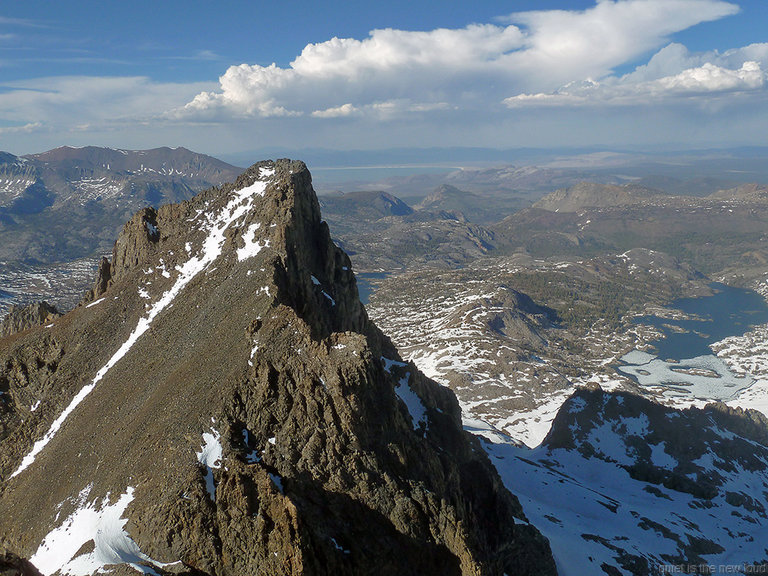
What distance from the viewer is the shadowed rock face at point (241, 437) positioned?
40375mm

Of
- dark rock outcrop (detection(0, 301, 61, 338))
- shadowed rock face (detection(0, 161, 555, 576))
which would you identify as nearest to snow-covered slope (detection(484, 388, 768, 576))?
Result: shadowed rock face (detection(0, 161, 555, 576))

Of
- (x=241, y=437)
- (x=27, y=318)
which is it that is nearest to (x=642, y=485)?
(x=241, y=437)

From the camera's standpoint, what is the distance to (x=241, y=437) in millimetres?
47562

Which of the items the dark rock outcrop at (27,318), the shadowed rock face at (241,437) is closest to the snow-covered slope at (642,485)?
the shadowed rock face at (241,437)

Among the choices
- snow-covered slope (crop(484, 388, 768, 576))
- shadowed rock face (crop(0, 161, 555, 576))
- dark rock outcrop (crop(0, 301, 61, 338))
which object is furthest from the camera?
dark rock outcrop (crop(0, 301, 61, 338))

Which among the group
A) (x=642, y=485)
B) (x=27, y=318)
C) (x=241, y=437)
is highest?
(x=27, y=318)

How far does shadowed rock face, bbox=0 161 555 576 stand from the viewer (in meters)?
40.4

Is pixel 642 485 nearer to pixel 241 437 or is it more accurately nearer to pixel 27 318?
pixel 241 437

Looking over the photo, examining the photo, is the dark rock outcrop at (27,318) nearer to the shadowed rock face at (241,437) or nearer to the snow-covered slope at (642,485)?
the shadowed rock face at (241,437)

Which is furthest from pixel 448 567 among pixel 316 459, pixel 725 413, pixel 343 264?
A: pixel 725 413

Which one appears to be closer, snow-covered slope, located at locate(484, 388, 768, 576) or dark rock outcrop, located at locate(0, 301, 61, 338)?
snow-covered slope, located at locate(484, 388, 768, 576)

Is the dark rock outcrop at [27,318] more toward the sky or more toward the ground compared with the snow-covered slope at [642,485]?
more toward the sky

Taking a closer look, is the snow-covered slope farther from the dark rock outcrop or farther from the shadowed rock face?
the dark rock outcrop

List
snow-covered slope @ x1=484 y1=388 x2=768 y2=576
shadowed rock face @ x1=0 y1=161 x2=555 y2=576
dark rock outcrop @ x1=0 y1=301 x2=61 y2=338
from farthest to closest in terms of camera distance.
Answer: dark rock outcrop @ x1=0 y1=301 x2=61 y2=338
snow-covered slope @ x1=484 y1=388 x2=768 y2=576
shadowed rock face @ x1=0 y1=161 x2=555 y2=576
